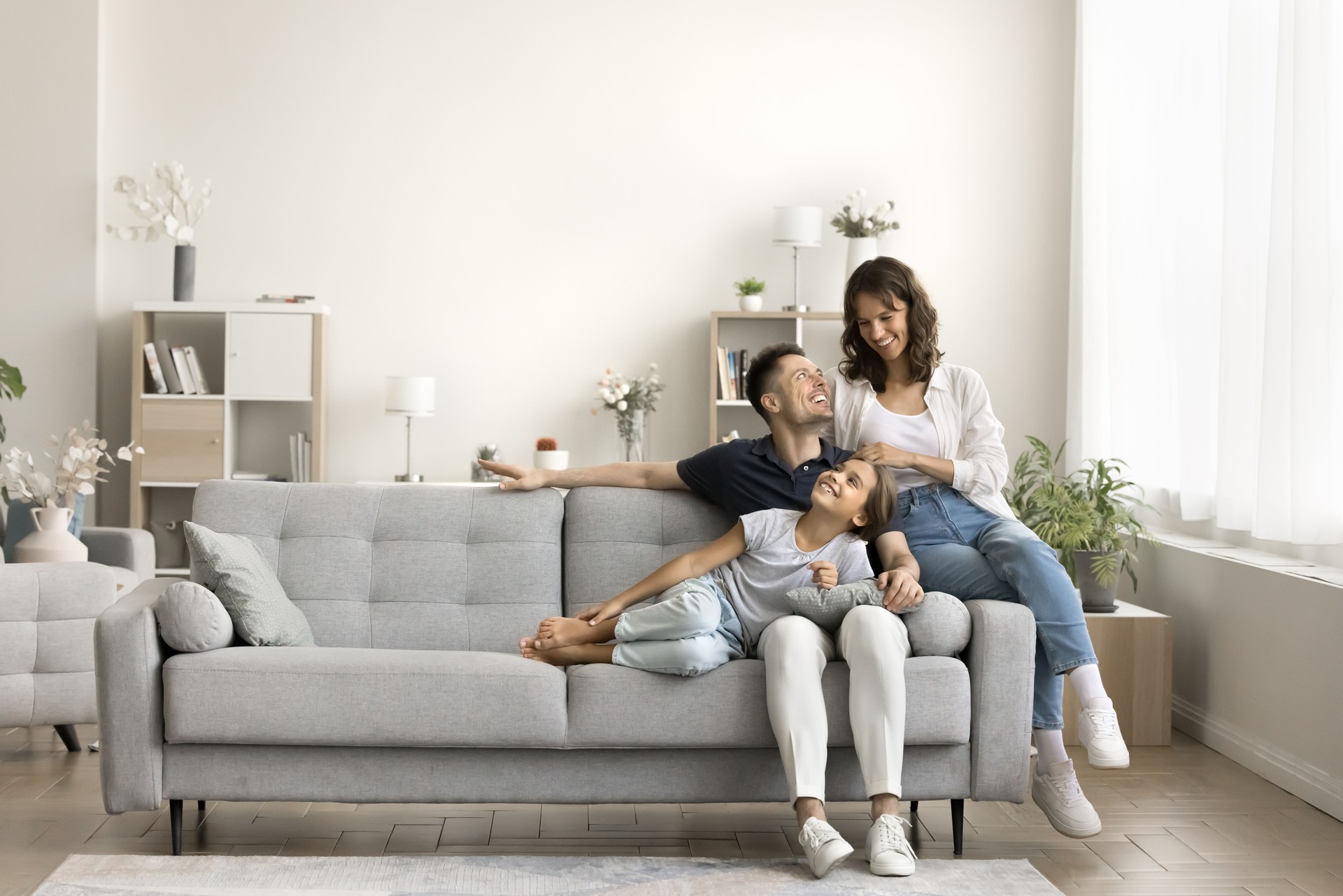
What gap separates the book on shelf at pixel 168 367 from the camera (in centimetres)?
516

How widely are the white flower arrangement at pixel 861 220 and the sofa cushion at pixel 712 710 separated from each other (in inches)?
124

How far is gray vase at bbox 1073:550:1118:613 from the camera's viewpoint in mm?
3973

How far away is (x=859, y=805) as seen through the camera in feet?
10.1

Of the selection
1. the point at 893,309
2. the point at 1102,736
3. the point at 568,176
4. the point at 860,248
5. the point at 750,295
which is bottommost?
the point at 1102,736

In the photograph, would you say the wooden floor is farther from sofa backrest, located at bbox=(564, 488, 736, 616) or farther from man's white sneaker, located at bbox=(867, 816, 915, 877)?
sofa backrest, located at bbox=(564, 488, 736, 616)

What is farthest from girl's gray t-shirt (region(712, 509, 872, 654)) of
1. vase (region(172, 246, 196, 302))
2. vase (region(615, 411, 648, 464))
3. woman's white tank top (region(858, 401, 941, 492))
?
vase (region(172, 246, 196, 302))

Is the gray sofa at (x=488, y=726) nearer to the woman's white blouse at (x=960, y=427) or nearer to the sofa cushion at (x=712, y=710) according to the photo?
the sofa cushion at (x=712, y=710)

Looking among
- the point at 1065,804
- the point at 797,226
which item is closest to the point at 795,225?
the point at 797,226

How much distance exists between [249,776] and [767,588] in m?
1.24

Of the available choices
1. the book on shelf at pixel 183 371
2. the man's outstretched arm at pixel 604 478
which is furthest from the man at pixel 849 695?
the book on shelf at pixel 183 371

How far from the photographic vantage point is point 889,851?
2445 millimetres

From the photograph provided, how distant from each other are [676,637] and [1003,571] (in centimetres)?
81

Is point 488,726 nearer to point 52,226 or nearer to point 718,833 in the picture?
point 718,833

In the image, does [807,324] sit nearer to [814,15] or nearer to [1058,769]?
[814,15]
